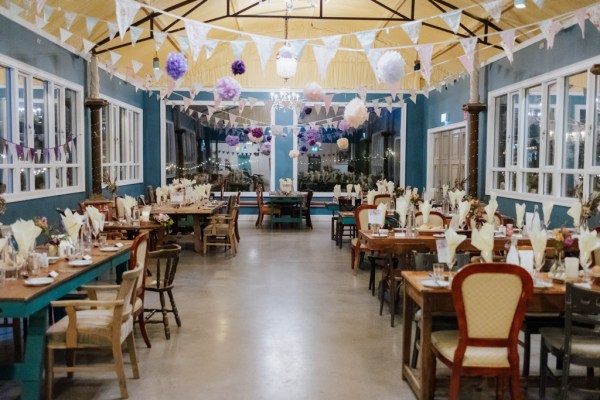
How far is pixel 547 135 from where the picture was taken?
8.65 meters

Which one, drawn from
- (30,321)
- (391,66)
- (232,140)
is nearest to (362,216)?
(391,66)

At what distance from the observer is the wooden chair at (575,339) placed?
3242 mm

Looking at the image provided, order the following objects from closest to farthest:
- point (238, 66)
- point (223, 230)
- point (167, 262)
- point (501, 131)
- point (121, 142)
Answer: point (167, 262) → point (238, 66) → point (223, 230) → point (501, 131) → point (121, 142)

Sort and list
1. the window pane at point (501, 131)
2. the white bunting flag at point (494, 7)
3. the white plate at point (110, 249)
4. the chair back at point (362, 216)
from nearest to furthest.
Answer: the white plate at point (110, 249) < the white bunting flag at point (494, 7) < the chair back at point (362, 216) < the window pane at point (501, 131)

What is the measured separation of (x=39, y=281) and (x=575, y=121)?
23.1ft

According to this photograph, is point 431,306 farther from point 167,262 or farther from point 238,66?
point 238,66

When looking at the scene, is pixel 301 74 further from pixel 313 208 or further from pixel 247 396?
pixel 247 396

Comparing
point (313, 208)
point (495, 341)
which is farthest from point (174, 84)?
point (495, 341)

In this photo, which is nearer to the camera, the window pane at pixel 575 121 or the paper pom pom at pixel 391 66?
the paper pom pom at pixel 391 66

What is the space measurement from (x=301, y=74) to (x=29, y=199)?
8.60 metres

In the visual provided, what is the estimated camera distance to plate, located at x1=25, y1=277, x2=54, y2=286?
3646 millimetres

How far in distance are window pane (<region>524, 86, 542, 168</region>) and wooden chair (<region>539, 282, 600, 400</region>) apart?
5.87 metres

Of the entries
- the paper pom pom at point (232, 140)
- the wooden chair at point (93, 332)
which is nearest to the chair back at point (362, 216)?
the wooden chair at point (93, 332)

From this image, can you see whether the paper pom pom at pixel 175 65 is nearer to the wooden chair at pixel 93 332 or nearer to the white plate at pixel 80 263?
the white plate at pixel 80 263
